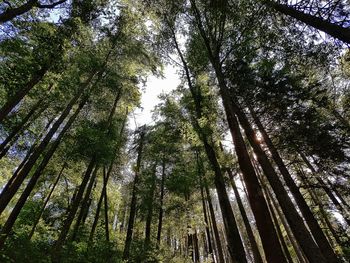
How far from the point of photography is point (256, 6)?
8.37 m

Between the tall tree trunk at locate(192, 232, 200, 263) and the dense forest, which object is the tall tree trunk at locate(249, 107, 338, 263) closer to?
the dense forest

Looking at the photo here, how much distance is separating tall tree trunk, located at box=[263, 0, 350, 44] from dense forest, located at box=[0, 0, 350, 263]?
0.12 feet

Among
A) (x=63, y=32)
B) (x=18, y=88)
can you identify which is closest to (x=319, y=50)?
(x=63, y=32)

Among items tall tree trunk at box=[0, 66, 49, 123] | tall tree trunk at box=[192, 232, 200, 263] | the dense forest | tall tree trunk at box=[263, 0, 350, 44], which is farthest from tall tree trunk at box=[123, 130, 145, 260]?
tall tree trunk at box=[263, 0, 350, 44]

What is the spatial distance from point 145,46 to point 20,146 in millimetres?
8840

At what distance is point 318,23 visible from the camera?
6.89m

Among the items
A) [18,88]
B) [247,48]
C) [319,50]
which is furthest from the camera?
[247,48]

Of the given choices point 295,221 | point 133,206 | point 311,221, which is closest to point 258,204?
point 295,221

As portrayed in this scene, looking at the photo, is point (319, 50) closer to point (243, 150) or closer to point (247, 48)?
point (247, 48)

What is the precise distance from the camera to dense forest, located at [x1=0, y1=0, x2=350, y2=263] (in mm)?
7363

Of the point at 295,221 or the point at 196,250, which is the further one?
the point at 196,250

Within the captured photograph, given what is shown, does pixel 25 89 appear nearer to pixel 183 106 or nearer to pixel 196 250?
pixel 183 106

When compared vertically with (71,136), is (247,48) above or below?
above

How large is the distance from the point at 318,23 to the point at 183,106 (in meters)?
8.01
